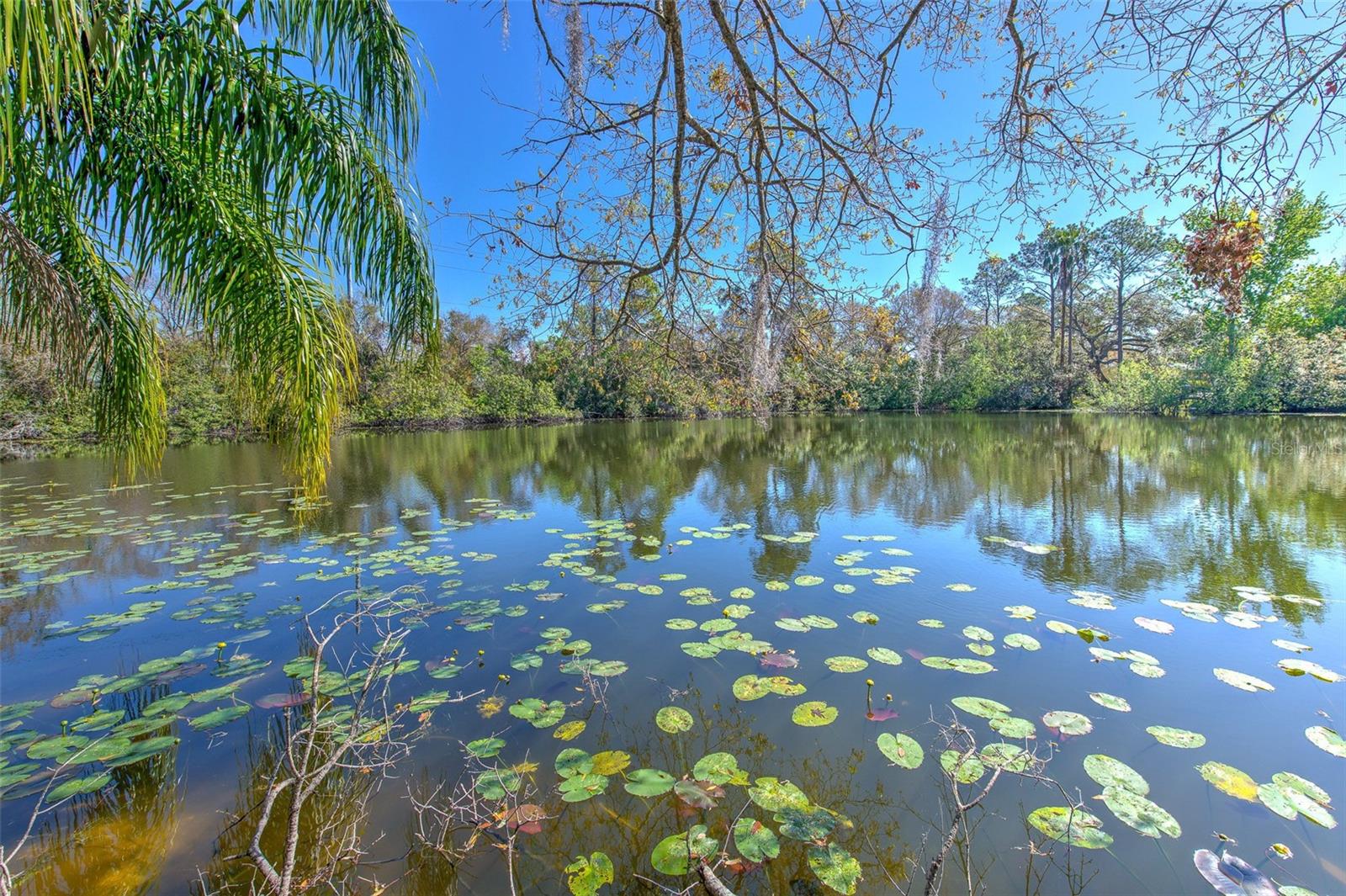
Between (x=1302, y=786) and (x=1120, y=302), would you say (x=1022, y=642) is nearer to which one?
(x=1302, y=786)

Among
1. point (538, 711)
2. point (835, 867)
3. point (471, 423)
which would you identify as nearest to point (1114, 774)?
point (835, 867)

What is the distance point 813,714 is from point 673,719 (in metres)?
0.78

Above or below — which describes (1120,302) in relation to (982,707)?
above

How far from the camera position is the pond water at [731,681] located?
2.21 meters

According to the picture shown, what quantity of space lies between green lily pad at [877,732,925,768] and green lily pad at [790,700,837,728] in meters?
0.28

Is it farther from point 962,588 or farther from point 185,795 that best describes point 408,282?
point 962,588

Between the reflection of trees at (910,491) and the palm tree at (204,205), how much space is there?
346 centimetres

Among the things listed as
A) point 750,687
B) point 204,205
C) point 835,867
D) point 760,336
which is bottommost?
point 835,867

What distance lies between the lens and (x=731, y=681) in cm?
343

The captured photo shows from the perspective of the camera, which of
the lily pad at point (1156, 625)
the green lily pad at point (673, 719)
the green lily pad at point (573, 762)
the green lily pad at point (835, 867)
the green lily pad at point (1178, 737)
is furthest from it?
the lily pad at point (1156, 625)

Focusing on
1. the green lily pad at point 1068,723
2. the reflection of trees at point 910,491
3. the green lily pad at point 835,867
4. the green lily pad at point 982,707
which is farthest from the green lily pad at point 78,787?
the green lily pad at point 1068,723

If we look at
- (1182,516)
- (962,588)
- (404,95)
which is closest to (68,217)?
(404,95)

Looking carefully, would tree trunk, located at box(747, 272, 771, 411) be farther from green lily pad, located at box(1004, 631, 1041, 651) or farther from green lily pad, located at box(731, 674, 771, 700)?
green lily pad, located at box(1004, 631, 1041, 651)

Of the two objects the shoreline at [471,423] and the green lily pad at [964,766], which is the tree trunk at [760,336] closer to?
the green lily pad at [964,766]
